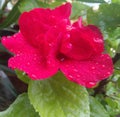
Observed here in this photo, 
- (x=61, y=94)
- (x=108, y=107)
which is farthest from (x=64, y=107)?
(x=108, y=107)

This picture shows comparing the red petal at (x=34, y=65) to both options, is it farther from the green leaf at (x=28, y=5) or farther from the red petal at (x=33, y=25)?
the green leaf at (x=28, y=5)

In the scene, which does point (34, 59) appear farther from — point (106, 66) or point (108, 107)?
point (108, 107)

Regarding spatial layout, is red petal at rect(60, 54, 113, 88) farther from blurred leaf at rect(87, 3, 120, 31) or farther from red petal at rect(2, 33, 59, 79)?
blurred leaf at rect(87, 3, 120, 31)

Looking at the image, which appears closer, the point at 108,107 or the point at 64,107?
the point at 64,107

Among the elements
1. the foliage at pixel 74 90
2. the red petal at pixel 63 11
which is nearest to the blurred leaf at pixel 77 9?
the foliage at pixel 74 90

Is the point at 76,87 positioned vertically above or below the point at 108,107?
above

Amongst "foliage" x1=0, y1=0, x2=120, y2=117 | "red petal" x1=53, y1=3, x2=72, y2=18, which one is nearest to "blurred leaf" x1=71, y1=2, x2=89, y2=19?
"foliage" x1=0, y1=0, x2=120, y2=117

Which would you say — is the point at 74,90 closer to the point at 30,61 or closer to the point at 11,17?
the point at 30,61

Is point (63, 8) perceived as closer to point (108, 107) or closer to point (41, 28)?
point (41, 28)

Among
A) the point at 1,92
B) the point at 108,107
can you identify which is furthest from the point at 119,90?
the point at 1,92
